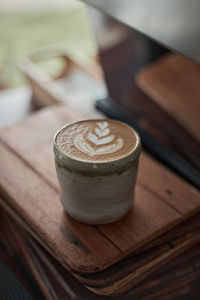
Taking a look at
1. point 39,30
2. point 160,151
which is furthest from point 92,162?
point 39,30

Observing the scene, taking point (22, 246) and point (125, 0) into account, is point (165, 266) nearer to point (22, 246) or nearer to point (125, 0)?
point (22, 246)

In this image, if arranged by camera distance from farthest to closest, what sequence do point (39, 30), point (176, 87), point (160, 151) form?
point (39, 30), point (176, 87), point (160, 151)

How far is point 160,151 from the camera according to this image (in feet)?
2.93

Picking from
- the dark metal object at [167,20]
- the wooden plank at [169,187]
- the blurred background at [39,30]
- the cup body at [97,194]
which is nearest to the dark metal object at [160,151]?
the wooden plank at [169,187]

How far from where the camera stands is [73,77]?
1297mm

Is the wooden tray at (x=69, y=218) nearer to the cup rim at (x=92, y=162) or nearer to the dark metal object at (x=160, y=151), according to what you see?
the dark metal object at (x=160, y=151)

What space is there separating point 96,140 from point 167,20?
0.68 ft

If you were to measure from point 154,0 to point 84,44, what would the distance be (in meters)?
2.36

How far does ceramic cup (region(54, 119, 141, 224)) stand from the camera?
23.9 inches

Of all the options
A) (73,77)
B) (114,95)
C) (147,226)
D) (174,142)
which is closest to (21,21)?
(73,77)

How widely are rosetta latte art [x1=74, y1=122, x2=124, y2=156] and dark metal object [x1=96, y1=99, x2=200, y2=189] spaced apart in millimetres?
229

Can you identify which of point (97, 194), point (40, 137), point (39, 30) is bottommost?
point (39, 30)

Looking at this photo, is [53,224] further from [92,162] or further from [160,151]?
[160,151]

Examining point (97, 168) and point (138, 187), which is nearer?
point (97, 168)
